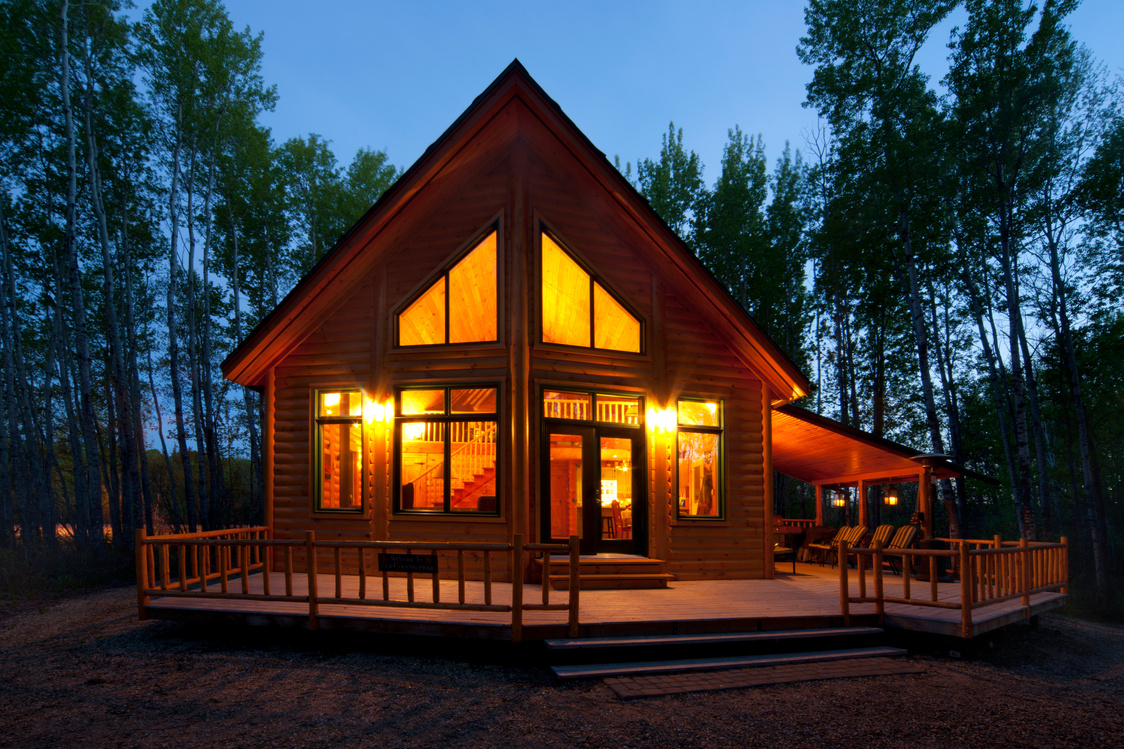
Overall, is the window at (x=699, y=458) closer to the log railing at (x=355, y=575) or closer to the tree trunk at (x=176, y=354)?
the log railing at (x=355, y=575)

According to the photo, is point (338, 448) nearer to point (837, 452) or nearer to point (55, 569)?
point (55, 569)

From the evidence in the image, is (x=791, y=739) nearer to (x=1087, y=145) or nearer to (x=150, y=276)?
(x=1087, y=145)

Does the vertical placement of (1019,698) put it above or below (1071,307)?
below

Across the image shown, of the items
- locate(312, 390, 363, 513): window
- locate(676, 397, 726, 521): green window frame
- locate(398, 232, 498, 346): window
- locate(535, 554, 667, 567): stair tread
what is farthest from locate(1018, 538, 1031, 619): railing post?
locate(312, 390, 363, 513): window

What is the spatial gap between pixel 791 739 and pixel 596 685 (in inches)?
67.3

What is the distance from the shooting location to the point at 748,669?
604cm

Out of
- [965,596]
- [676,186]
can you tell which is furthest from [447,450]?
[676,186]

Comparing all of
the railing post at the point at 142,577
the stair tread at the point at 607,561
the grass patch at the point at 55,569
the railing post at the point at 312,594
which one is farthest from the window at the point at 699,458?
the grass patch at the point at 55,569

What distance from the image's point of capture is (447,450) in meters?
9.02

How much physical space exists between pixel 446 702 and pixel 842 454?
1041 cm

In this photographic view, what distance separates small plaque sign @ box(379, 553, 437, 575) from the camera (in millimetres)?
6246

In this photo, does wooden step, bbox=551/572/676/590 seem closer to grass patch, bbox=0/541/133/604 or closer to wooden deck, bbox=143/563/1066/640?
wooden deck, bbox=143/563/1066/640

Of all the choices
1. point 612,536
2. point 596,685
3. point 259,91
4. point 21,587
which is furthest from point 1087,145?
point 21,587

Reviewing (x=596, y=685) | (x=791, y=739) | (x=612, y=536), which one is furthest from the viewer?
(x=612, y=536)
